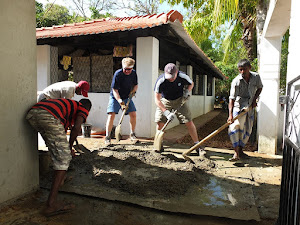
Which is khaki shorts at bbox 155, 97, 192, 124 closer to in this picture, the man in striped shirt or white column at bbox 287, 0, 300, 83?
white column at bbox 287, 0, 300, 83

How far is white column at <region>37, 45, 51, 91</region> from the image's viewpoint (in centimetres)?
707

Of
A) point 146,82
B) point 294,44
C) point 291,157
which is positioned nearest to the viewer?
point 291,157

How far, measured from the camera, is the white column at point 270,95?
15.0 ft

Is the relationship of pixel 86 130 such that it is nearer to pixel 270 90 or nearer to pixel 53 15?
pixel 270 90

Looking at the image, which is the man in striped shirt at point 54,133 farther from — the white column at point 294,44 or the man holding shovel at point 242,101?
the man holding shovel at point 242,101

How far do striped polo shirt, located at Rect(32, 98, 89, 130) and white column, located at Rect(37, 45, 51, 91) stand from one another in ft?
15.8

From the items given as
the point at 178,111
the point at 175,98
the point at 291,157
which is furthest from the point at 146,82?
the point at 291,157

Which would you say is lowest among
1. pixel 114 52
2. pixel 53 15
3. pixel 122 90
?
pixel 122 90

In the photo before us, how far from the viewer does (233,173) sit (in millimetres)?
3516

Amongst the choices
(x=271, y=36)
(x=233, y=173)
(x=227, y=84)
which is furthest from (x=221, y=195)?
(x=227, y=84)

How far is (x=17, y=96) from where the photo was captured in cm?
251

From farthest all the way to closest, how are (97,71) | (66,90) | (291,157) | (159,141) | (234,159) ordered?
(97,71)
(159,141)
(234,159)
(66,90)
(291,157)

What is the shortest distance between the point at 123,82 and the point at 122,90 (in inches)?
7.0

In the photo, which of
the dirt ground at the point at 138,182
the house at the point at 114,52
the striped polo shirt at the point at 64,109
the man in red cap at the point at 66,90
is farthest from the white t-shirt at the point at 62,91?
the house at the point at 114,52
